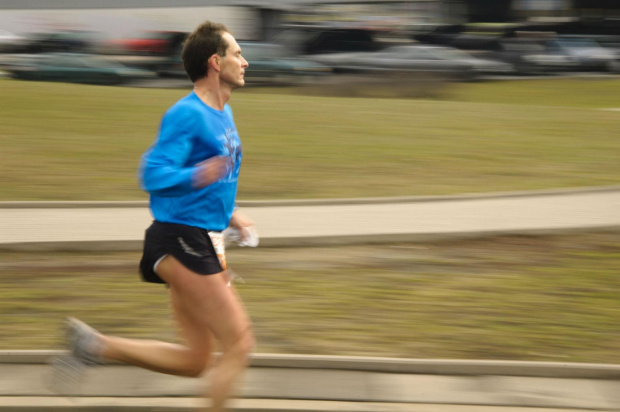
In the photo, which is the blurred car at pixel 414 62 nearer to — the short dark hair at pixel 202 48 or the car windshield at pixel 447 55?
the car windshield at pixel 447 55

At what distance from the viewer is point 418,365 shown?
4371 mm

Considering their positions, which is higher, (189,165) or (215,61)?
(215,61)

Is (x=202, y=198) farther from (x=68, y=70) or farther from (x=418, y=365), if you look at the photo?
(x=68, y=70)

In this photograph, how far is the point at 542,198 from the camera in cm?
865

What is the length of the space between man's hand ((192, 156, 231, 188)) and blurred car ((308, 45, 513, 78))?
19481mm

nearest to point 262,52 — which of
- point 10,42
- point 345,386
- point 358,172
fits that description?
point 10,42

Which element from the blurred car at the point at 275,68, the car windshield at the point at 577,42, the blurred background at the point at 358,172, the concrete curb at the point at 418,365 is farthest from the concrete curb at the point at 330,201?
the car windshield at the point at 577,42

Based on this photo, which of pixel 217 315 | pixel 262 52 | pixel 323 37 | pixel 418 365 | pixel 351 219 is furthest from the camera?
pixel 323 37

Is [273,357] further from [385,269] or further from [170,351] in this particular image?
[385,269]

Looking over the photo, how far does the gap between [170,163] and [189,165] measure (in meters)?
0.12

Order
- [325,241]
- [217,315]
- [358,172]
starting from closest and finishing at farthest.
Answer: [217,315] → [325,241] → [358,172]

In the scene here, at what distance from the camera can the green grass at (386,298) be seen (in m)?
4.80

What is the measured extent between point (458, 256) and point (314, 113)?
28.4 feet

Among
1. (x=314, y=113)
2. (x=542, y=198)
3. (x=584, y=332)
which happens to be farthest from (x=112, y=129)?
(x=584, y=332)
